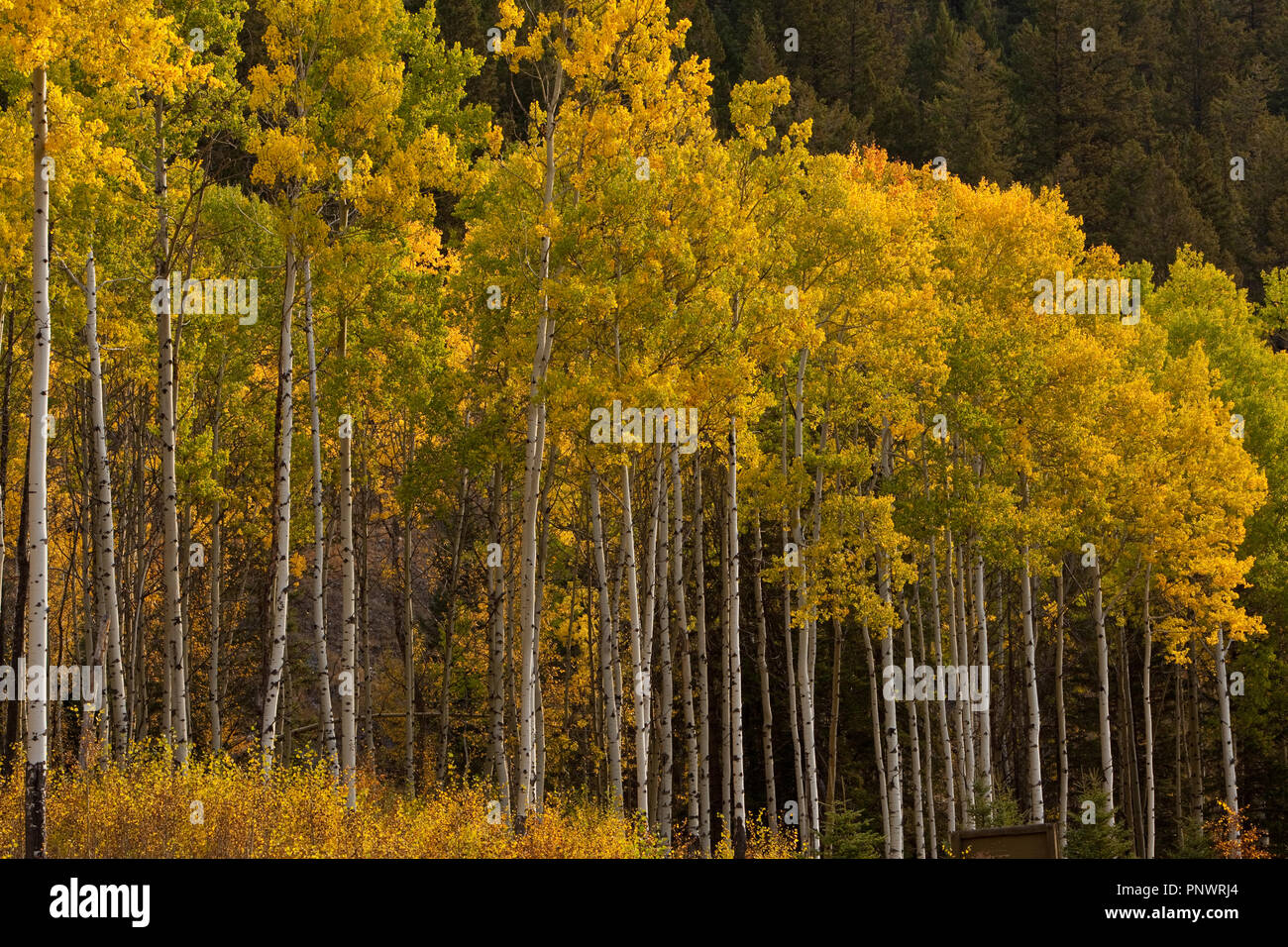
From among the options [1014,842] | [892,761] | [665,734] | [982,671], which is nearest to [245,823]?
[1014,842]

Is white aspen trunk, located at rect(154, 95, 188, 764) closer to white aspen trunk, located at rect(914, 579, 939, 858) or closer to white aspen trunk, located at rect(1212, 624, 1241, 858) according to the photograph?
white aspen trunk, located at rect(914, 579, 939, 858)

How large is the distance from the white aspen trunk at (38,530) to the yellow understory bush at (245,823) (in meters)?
1.12

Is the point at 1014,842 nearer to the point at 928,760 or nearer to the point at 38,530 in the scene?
the point at 38,530

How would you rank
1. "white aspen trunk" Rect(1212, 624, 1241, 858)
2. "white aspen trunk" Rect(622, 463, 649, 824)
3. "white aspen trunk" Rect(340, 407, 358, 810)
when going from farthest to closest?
1. "white aspen trunk" Rect(1212, 624, 1241, 858)
2. "white aspen trunk" Rect(340, 407, 358, 810)
3. "white aspen trunk" Rect(622, 463, 649, 824)

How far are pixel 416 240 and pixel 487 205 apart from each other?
3.82 meters

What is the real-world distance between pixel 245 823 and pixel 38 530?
3.38m

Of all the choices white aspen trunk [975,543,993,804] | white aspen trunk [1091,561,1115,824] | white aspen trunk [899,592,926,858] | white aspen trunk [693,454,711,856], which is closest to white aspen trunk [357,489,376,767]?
white aspen trunk [693,454,711,856]

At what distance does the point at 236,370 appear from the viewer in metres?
22.5

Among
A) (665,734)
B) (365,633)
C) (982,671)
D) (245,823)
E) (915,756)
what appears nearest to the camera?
(245,823)

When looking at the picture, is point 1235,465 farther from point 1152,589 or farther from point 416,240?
point 416,240

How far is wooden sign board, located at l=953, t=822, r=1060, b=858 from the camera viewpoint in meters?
11.5

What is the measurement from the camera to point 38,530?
1234 centimetres

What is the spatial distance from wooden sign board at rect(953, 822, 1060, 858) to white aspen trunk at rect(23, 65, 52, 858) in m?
8.02
